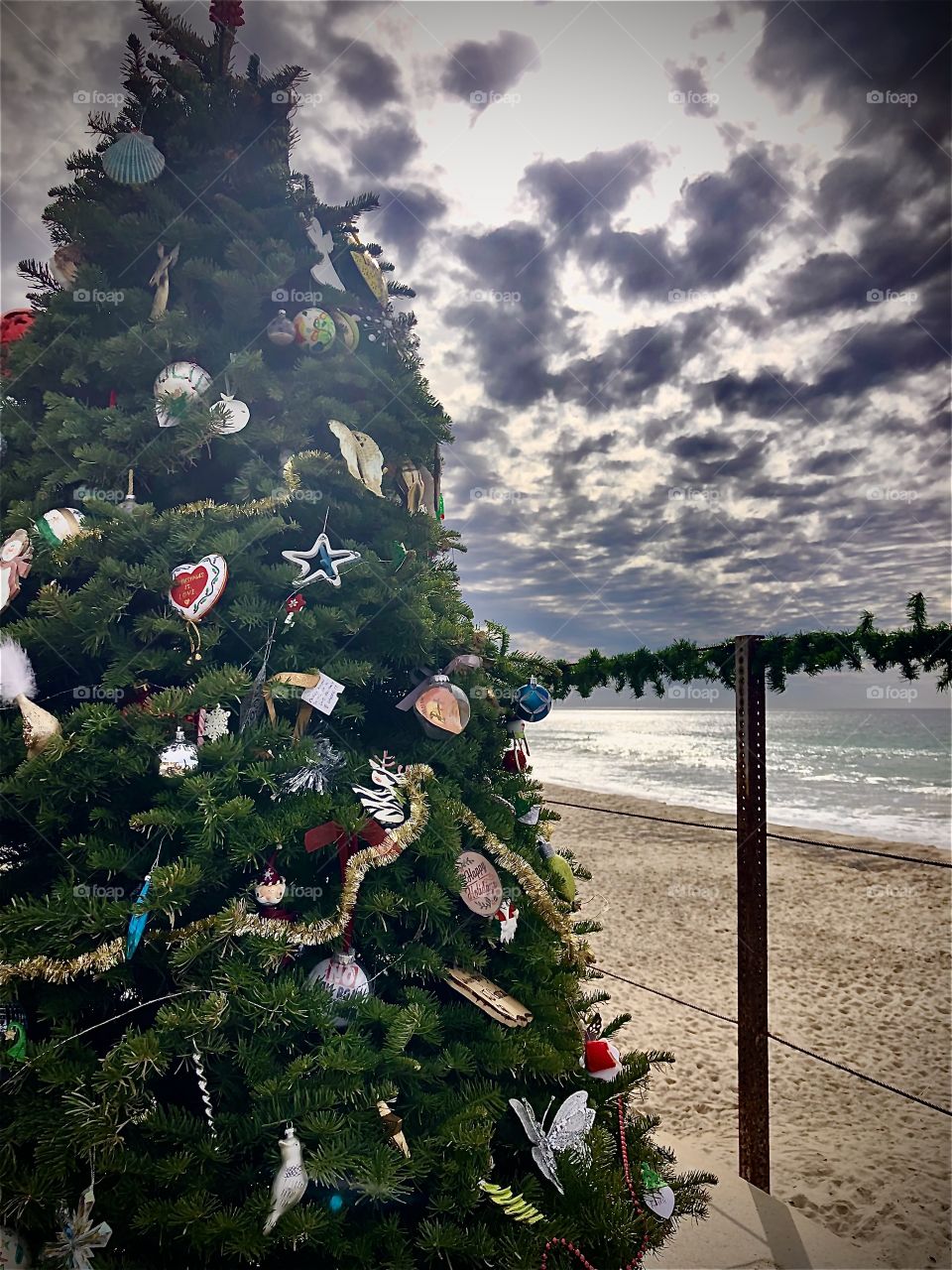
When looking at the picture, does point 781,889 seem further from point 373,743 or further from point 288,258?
point 288,258

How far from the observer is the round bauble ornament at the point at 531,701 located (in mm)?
2447

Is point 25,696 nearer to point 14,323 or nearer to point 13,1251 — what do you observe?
point 13,1251

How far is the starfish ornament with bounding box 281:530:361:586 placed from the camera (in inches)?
75.2

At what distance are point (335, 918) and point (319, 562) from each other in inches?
37.6

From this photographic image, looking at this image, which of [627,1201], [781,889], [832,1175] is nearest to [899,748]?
[781,889]

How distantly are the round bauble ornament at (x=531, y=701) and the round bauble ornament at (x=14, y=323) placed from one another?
2179 millimetres

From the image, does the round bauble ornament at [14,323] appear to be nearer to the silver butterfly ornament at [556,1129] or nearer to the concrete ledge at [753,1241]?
the silver butterfly ornament at [556,1129]

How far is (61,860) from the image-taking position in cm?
180

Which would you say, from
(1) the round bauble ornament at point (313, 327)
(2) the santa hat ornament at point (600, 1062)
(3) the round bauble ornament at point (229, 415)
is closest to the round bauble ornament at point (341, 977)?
(2) the santa hat ornament at point (600, 1062)

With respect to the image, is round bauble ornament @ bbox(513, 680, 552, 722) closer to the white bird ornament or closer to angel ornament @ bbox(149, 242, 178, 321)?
the white bird ornament

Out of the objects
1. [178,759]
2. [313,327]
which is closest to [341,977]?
[178,759]

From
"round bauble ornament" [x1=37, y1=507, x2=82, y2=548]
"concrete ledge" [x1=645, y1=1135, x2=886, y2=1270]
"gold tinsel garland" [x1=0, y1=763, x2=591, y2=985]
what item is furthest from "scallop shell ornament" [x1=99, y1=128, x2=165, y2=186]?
"concrete ledge" [x1=645, y1=1135, x2=886, y2=1270]

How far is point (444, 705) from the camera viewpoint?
1986 mm

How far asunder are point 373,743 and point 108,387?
1.39 meters
